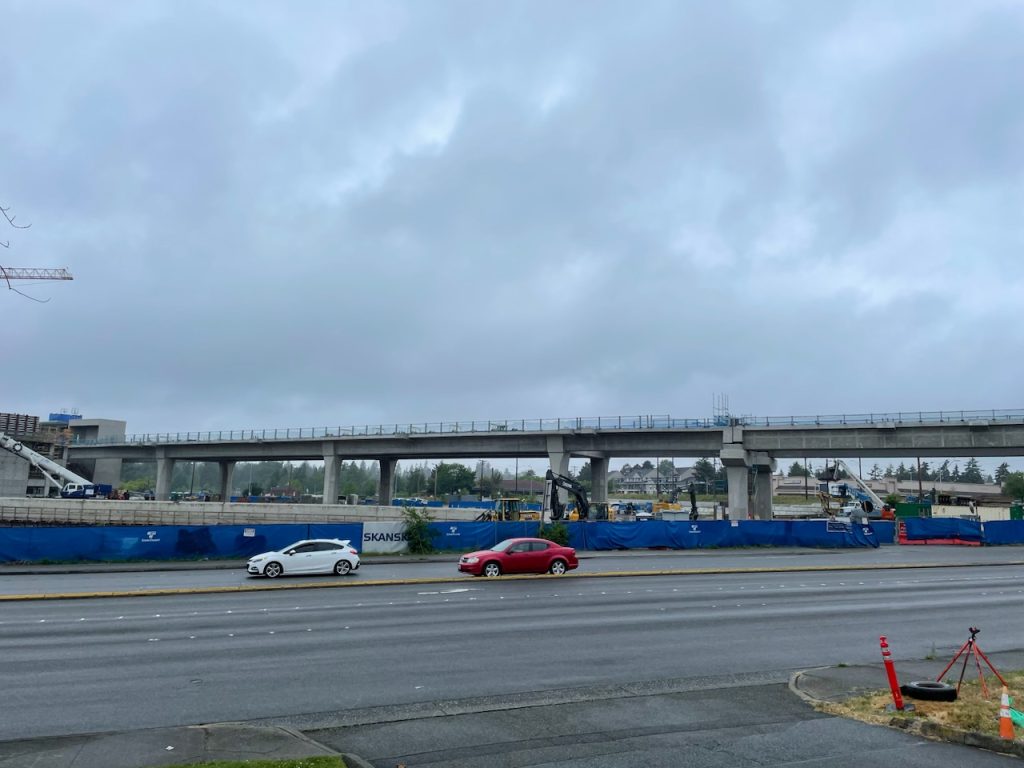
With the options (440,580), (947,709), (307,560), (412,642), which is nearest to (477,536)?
(307,560)

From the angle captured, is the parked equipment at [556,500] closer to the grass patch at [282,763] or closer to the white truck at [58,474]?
the grass patch at [282,763]

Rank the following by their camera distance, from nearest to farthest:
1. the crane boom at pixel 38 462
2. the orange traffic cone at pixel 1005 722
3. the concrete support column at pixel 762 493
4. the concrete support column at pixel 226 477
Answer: the orange traffic cone at pixel 1005 722, the concrete support column at pixel 762 493, the crane boom at pixel 38 462, the concrete support column at pixel 226 477

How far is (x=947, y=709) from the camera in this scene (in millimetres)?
9531

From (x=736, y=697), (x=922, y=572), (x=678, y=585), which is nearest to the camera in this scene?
(x=736, y=697)

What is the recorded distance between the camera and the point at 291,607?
19.8 meters

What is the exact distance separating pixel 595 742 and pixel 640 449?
59967mm

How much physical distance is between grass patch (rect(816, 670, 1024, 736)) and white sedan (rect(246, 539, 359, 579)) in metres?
21.5

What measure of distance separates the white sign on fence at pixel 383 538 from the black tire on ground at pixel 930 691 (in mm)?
30529

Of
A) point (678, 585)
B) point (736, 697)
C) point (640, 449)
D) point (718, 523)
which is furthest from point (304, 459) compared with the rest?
point (736, 697)

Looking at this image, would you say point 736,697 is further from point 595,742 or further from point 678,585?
point 678,585

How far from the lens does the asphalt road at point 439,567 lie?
1019 inches

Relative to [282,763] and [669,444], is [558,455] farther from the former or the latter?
[282,763]

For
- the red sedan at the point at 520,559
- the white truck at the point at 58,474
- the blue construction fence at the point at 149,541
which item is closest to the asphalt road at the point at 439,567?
the red sedan at the point at 520,559

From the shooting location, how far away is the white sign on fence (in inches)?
1515
